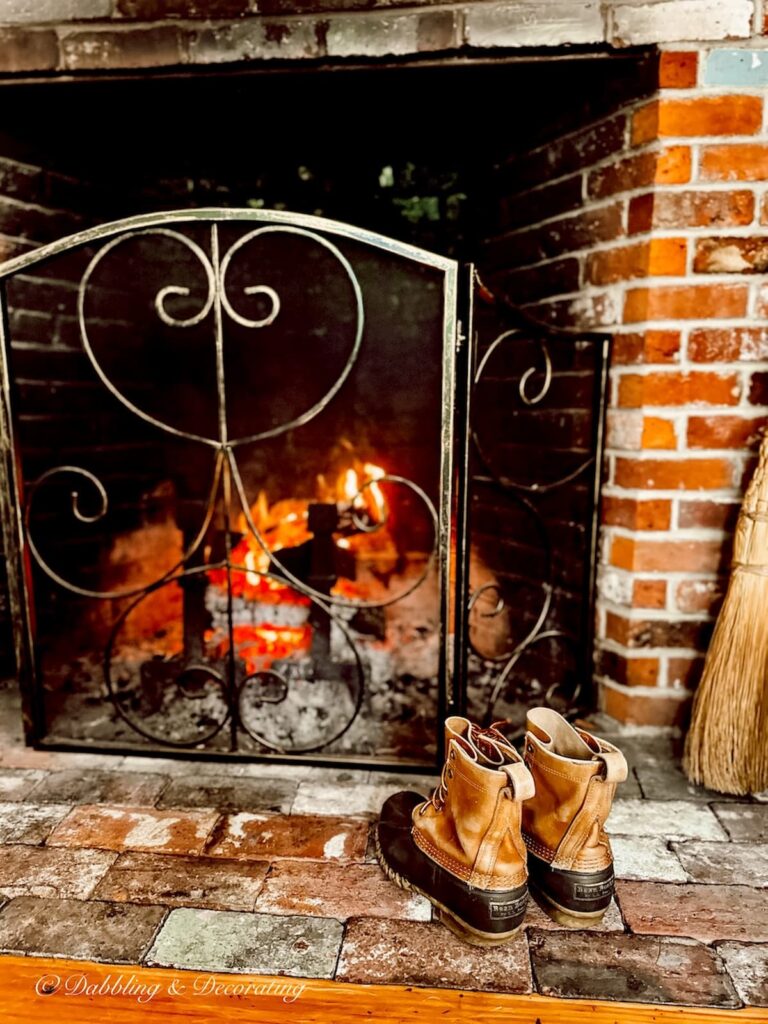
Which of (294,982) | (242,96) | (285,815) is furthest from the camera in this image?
(242,96)

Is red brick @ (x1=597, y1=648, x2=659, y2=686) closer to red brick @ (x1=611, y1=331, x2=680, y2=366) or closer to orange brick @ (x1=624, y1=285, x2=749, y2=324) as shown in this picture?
red brick @ (x1=611, y1=331, x2=680, y2=366)

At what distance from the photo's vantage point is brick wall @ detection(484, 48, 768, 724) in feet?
5.32

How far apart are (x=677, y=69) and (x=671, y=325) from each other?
0.60 metres

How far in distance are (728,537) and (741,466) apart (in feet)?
0.62

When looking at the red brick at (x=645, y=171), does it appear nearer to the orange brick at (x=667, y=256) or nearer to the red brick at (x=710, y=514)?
the orange brick at (x=667, y=256)

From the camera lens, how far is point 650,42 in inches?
62.4

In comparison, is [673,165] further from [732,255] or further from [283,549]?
[283,549]

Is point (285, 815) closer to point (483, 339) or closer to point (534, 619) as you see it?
point (534, 619)

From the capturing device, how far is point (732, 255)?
1648mm

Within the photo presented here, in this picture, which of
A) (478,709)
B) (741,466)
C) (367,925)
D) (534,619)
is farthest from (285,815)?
(741,466)

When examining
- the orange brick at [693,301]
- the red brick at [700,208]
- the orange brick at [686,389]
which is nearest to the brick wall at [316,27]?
the red brick at [700,208]

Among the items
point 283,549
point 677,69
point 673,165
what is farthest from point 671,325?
point 283,549

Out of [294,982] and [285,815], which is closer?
[294,982]

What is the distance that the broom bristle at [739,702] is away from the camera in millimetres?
1566
